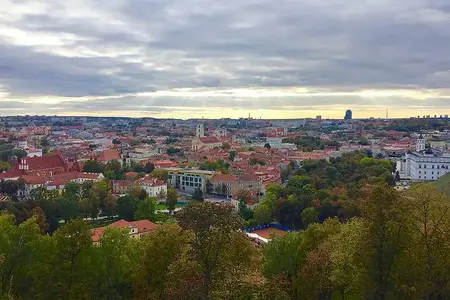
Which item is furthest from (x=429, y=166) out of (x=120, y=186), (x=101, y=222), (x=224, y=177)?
(x=101, y=222)

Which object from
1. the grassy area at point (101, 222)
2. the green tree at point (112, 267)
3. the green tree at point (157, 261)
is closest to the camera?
the green tree at point (157, 261)

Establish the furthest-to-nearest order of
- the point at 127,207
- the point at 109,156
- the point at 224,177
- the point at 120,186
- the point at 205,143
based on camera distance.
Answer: the point at 205,143
the point at 109,156
the point at 224,177
the point at 120,186
the point at 127,207

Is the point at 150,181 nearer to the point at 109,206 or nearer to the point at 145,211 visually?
the point at 109,206

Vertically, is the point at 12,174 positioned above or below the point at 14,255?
below

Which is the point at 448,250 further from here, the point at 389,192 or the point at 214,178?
the point at 214,178

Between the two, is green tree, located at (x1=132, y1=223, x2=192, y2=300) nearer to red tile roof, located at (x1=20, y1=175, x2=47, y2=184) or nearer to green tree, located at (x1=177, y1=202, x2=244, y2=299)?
green tree, located at (x1=177, y1=202, x2=244, y2=299)

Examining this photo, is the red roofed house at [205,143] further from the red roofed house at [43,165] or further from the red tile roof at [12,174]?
the red tile roof at [12,174]

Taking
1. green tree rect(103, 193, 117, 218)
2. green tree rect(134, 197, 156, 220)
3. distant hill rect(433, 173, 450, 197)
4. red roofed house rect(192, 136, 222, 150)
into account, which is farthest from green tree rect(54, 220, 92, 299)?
red roofed house rect(192, 136, 222, 150)

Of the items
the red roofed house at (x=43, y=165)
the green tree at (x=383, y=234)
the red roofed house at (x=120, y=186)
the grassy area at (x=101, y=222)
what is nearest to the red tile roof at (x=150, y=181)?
the red roofed house at (x=120, y=186)

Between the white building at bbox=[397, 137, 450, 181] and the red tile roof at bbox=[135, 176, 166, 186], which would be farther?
the white building at bbox=[397, 137, 450, 181]

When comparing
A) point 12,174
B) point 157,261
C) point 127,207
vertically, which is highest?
point 157,261

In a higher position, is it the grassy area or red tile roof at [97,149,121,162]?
red tile roof at [97,149,121,162]
